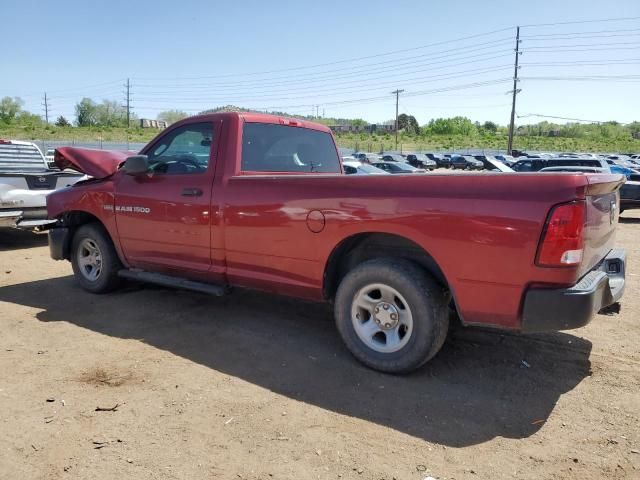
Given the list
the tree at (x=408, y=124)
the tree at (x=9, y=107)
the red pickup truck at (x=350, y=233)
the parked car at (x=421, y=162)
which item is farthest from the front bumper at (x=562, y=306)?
the tree at (x=408, y=124)

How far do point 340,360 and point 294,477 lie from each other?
56.5 inches

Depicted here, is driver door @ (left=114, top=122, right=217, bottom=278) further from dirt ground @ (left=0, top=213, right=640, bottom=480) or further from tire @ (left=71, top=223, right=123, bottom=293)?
dirt ground @ (left=0, top=213, right=640, bottom=480)

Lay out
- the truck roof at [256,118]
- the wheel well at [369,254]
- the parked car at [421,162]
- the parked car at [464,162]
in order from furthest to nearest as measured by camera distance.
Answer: the parked car at [464,162] → the parked car at [421,162] → the truck roof at [256,118] → the wheel well at [369,254]

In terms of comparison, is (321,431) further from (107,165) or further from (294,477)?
(107,165)

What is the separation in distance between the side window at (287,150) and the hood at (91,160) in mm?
1677

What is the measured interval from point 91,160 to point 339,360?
340 centimetres

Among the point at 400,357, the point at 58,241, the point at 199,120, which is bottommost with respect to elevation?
the point at 400,357

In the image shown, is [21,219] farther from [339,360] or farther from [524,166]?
[524,166]

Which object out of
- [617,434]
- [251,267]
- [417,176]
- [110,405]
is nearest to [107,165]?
[251,267]

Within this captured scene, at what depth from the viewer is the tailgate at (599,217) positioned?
3.01 m

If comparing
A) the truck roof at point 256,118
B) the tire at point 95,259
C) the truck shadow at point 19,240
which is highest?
the truck roof at point 256,118

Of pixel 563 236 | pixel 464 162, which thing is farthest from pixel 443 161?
pixel 563 236

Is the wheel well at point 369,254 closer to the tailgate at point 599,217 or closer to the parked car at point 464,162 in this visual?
the tailgate at point 599,217

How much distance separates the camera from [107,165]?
535 centimetres
